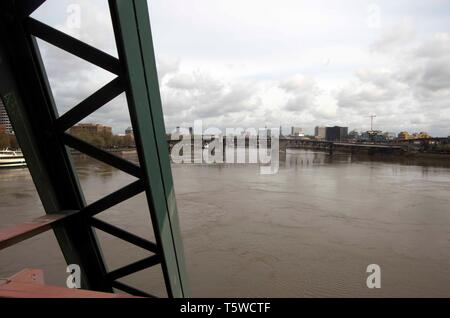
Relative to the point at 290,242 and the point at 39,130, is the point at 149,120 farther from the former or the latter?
the point at 290,242

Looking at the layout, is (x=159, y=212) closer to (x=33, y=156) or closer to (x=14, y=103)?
(x=33, y=156)

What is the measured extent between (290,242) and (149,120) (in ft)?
33.6

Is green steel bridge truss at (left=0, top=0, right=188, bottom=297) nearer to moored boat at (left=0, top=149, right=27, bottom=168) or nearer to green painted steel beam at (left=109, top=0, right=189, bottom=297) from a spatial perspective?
green painted steel beam at (left=109, top=0, right=189, bottom=297)

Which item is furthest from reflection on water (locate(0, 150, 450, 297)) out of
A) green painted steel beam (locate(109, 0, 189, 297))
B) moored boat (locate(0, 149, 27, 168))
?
moored boat (locate(0, 149, 27, 168))

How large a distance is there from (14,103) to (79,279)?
119cm

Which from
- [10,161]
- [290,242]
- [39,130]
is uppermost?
[39,130]

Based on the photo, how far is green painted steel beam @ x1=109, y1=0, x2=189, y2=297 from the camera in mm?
1568

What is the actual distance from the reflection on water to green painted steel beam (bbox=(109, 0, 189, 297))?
566 cm

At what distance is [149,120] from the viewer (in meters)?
1.90

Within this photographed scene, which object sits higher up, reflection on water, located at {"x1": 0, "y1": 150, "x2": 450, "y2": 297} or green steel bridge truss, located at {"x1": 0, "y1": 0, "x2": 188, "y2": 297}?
green steel bridge truss, located at {"x1": 0, "y1": 0, "x2": 188, "y2": 297}

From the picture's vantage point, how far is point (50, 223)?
5.86 feet

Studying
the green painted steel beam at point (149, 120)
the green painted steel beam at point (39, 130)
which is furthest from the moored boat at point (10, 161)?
the green painted steel beam at point (149, 120)


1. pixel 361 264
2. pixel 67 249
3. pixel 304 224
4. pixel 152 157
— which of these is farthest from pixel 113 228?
pixel 304 224

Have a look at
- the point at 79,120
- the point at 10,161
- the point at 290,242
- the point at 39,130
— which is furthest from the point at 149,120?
the point at 10,161
